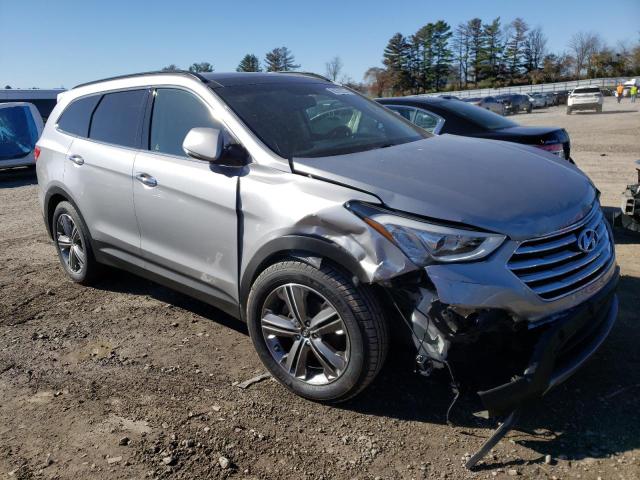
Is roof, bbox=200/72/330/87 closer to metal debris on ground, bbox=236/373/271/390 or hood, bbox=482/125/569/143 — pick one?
metal debris on ground, bbox=236/373/271/390

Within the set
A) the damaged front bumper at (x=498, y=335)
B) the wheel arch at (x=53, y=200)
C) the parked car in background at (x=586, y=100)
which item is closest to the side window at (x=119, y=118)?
the wheel arch at (x=53, y=200)

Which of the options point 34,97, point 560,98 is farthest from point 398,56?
point 34,97

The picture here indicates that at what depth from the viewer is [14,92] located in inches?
677

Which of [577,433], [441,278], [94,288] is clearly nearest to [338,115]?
[441,278]

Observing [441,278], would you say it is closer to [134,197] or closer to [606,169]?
[134,197]

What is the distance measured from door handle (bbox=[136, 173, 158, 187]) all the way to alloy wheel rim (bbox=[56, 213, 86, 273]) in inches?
48.0

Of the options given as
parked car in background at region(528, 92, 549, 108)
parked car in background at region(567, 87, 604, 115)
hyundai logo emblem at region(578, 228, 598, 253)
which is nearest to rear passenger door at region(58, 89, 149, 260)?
hyundai logo emblem at region(578, 228, 598, 253)

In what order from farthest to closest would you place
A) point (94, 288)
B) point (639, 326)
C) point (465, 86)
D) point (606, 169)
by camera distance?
point (465, 86) < point (606, 169) < point (94, 288) < point (639, 326)

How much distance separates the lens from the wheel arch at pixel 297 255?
2.70m

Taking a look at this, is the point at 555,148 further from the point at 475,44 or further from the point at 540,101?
the point at 475,44

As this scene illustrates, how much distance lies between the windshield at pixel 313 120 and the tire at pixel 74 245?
196 cm

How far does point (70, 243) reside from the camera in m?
5.05

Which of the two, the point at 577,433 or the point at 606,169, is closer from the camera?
the point at 577,433

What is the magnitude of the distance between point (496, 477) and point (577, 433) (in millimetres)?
556
